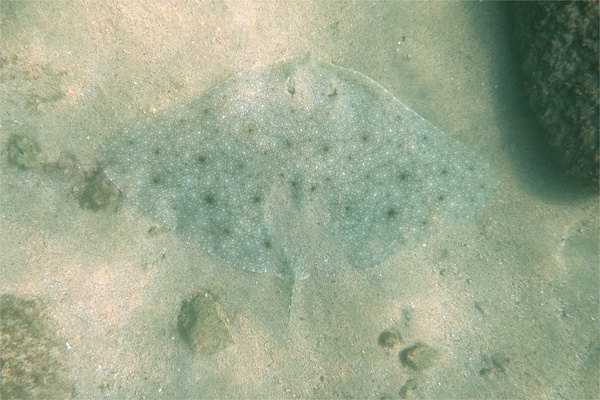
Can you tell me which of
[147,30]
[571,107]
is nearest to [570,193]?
[571,107]

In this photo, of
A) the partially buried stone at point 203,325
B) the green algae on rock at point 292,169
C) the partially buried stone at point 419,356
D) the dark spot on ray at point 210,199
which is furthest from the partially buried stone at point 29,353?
the partially buried stone at point 419,356

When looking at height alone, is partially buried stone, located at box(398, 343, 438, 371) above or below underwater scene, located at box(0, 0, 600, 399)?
below

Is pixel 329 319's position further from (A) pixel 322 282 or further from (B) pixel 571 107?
(B) pixel 571 107

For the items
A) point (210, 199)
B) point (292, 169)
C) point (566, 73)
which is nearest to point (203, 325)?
point (210, 199)

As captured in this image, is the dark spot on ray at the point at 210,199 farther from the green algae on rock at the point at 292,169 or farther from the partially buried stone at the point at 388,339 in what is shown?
the partially buried stone at the point at 388,339

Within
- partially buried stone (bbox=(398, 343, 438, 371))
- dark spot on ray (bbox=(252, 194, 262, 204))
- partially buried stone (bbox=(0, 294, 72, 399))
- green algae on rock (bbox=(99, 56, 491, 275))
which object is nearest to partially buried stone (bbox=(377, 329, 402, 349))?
partially buried stone (bbox=(398, 343, 438, 371))

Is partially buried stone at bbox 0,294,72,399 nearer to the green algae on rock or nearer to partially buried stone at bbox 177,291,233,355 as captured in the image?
partially buried stone at bbox 177,291,233,355

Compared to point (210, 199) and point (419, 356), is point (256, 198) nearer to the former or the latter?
point (210, 199)

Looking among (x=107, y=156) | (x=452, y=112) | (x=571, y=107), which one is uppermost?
(x=571, y=107)
